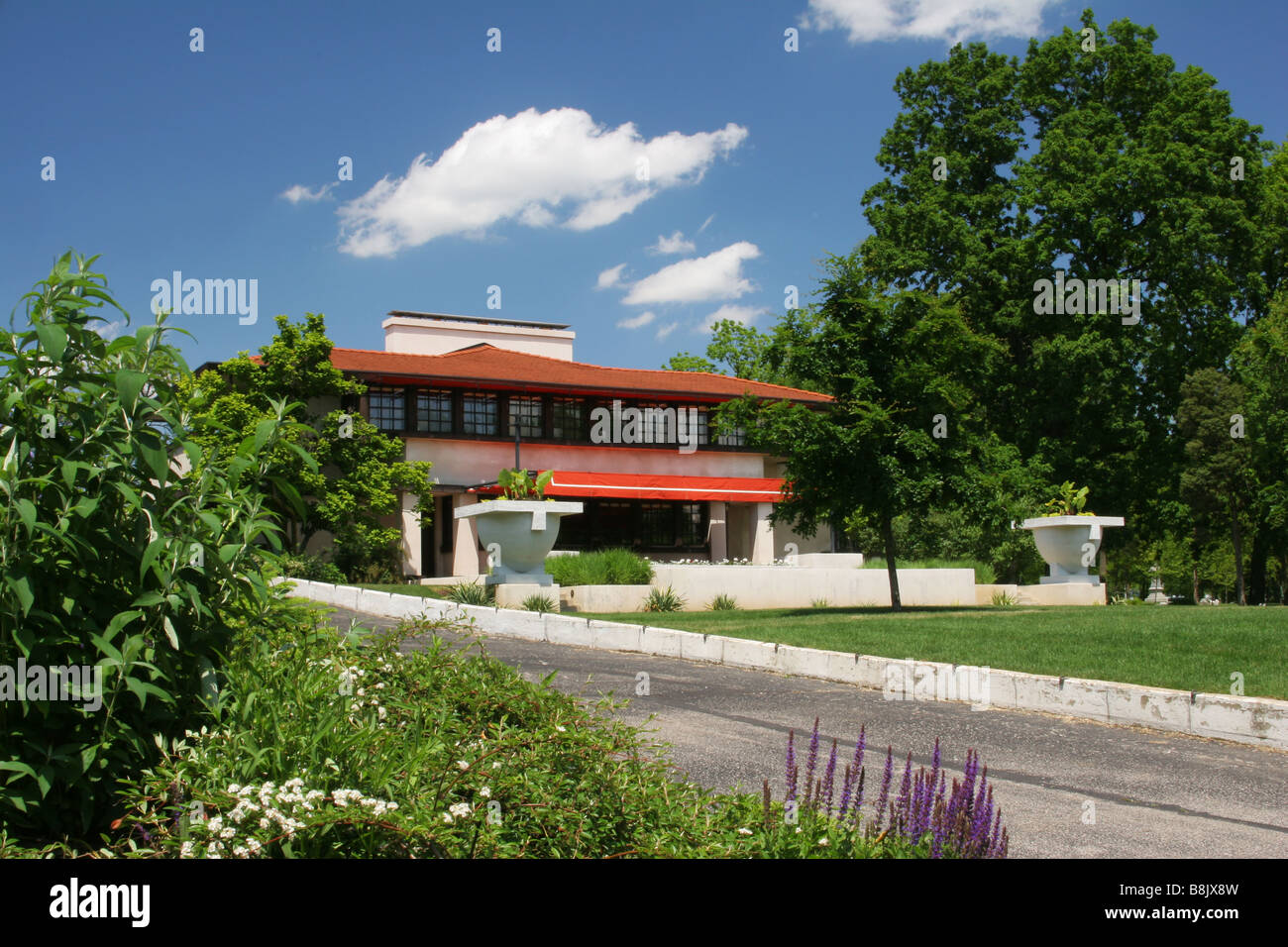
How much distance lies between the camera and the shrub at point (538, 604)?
19703mm

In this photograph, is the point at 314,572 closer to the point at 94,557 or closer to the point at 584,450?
the point at 584,450

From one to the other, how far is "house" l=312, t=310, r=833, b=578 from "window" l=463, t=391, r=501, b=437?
0.11 ft

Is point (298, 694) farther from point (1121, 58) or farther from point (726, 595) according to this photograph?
point (1121, 58)

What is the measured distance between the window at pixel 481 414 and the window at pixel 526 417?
25.9 inches

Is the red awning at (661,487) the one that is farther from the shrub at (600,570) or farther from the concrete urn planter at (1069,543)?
the concrete urn planter at (1069,543)

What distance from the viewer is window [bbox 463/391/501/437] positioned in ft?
116

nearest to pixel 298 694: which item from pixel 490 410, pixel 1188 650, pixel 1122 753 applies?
pixel 1122 753

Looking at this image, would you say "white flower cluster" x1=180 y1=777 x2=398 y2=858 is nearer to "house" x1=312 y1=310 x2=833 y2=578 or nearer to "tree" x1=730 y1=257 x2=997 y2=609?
"tree" x1=730 y1=257 x2=997 y2=609

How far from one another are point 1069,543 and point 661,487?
14.2 meters

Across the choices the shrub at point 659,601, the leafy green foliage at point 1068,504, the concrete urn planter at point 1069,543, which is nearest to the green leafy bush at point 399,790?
the shrub at point 659,601

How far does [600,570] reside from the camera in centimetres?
2411

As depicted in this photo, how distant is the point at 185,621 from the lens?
369 centimetres

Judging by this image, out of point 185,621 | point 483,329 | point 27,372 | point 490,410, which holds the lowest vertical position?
point 185,621
